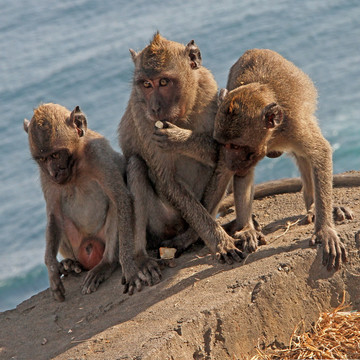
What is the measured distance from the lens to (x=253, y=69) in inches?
266

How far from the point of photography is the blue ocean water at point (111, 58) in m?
13.4

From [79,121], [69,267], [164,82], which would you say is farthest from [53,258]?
[164,82]

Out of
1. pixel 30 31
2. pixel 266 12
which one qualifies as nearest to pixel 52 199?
pixel 30 31

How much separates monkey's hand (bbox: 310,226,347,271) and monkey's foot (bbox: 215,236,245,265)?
0.70 m

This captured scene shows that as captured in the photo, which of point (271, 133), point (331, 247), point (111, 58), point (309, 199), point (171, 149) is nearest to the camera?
point (331, 247)

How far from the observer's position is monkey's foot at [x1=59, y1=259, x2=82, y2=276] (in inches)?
287

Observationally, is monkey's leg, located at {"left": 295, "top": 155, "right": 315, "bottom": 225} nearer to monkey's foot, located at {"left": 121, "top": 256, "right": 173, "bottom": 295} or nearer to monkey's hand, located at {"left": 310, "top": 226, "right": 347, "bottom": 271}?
monkey's hand, located at {"left": 310, "top": 226, "right": 347, "bottom": 271}

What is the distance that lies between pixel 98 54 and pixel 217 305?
39.0 feet

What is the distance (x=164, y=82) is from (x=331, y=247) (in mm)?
2161

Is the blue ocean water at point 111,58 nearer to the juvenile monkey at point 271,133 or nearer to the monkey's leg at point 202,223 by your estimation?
the monkey's leg at point 202,223

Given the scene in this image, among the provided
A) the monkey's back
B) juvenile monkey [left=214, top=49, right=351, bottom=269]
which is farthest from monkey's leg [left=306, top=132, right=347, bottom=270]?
the monkey's back

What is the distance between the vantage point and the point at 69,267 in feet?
24.0

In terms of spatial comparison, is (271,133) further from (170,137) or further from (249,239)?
(249,239)

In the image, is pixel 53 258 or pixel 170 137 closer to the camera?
pixel 170 137
